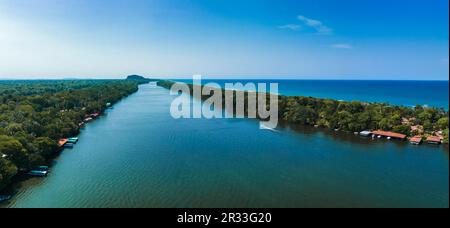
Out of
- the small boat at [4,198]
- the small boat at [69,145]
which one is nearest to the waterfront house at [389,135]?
the small boat at [69,145]

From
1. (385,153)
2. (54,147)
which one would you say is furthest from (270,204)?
(54,147)

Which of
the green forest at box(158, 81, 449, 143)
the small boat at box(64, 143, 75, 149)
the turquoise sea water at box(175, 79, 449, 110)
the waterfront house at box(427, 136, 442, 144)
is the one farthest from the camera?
the turquoise sea water at box(175, 79, 449, 110)

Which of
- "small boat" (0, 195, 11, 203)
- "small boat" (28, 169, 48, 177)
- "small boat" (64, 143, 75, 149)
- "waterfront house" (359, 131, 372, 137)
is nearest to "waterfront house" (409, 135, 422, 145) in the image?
"waterfront house" (359, 131, 372, 137)

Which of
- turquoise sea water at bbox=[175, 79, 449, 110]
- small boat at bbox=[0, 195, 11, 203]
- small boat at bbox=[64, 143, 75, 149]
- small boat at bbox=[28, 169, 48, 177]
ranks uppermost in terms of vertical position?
turquoise sea water at bbox=[175, 79, 449, 110]

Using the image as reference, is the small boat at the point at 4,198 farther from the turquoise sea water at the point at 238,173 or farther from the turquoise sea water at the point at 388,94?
the turquoise sea water at the point at 388,94

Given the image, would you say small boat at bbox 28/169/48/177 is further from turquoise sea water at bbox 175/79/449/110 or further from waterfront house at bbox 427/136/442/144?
turquoise sea water at bbox 175/79/449/110

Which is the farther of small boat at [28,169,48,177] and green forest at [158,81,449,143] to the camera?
green forest at [158,81,449,143]

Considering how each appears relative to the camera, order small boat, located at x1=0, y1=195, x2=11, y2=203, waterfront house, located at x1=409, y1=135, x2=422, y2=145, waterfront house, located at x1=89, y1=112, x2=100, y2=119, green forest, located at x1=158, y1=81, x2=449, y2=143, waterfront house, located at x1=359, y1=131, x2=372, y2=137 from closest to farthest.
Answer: small boat, located at x1=0, y1=195, x2=11, y2=203 → waterfront house, located at x1=409, y1=135, x2=422, y2=145 → green forest, located at x1=158, y1=81, x2=449, y2=143 → waterfront house, located at x1=359, y1=131, x2=372, y2=137 → waterfront house, located at x1=89, y1=112, x2=100, y2=119
